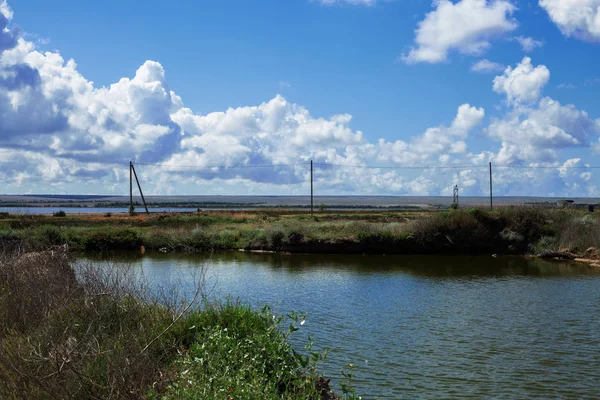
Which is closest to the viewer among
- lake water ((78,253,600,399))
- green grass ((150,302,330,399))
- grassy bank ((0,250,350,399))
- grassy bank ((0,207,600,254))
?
grassy bank ((0,250,350,399))

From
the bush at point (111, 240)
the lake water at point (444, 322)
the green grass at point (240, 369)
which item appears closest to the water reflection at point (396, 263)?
the lake water at point (444, 322)

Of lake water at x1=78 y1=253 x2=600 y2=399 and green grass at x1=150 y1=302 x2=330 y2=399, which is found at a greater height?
green grass at x1=150 y1=302 x2=330 y2=399

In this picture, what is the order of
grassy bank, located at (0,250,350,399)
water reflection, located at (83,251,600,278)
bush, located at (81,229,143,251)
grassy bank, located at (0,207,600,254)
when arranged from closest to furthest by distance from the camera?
1. grassy bank, located at (0,250,350,399)
2. water reflection, located at (83,251,600,278)
3. grassy bank, located at (0,207,600,254)
4. bush, located at (81,229,143,251)

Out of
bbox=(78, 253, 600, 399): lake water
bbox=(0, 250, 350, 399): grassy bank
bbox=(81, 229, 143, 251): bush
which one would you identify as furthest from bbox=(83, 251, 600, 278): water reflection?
bbox=(0, 250, 350, 399): grassy bank

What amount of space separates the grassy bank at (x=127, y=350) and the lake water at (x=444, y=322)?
2607 mm

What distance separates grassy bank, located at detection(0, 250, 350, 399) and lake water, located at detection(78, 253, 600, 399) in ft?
8.55

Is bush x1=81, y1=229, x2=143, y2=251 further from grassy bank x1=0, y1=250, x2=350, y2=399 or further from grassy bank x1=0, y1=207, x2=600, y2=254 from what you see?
grassy bank x1=0, y1=250, x2=350, y2=399

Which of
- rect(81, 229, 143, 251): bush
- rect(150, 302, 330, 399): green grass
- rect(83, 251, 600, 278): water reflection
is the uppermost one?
rect(150, 302, 330, 399): green grass

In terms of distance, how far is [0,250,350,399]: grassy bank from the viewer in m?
7.50

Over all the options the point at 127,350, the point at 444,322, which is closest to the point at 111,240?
the point at 444,322

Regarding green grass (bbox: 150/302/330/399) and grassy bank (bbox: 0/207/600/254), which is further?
grassy bank (bbox: 0/207/600/254)

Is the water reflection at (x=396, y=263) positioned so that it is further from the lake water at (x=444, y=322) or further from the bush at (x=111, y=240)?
the bush at (x=111, y=240)

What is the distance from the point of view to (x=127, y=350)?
8328mm

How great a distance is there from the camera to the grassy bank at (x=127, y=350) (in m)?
7.50
